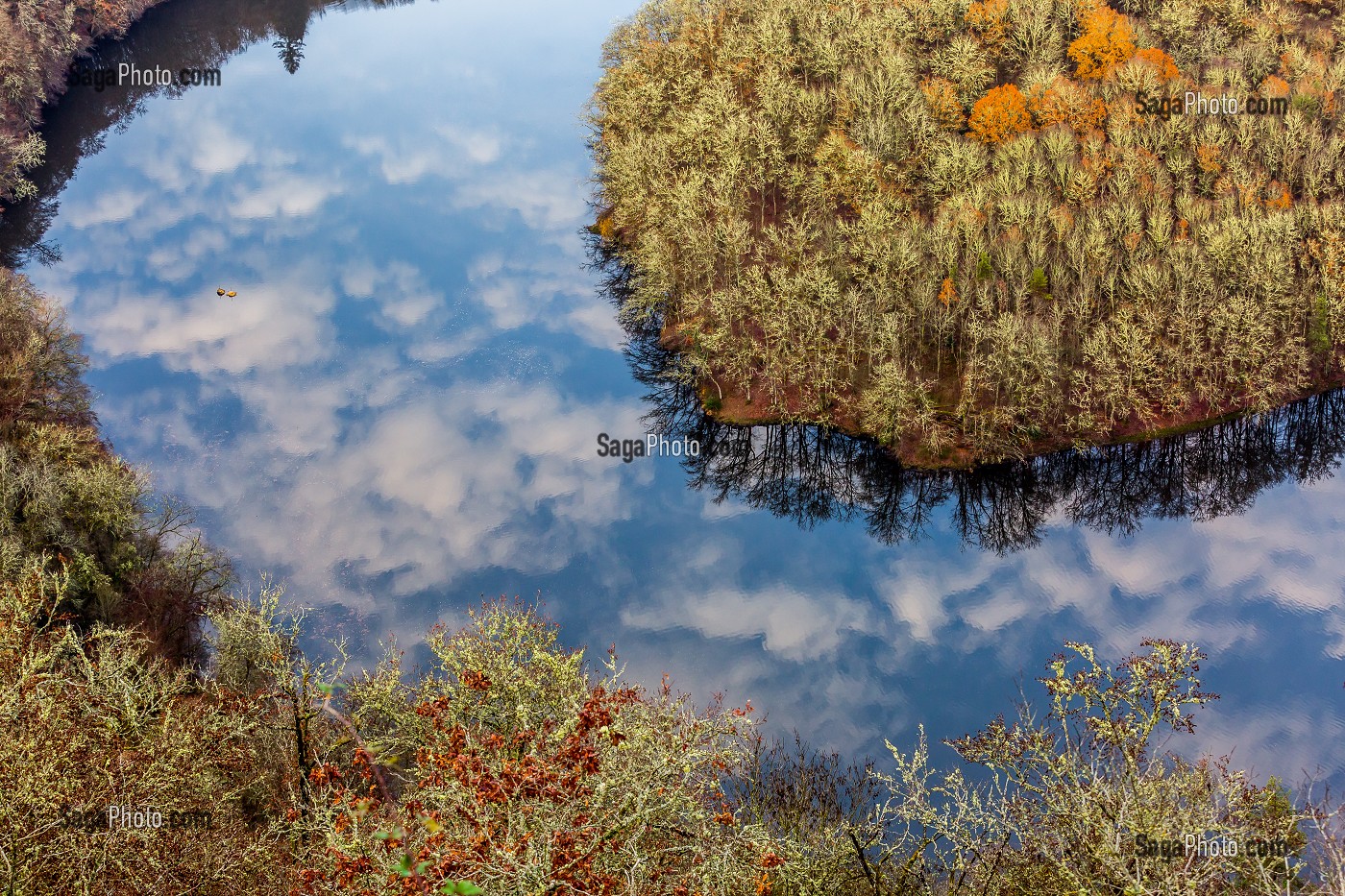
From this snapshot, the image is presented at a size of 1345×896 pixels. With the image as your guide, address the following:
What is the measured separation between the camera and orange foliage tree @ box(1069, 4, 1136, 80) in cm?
8325

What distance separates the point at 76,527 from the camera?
51.0 meters

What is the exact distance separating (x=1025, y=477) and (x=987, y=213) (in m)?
18.3

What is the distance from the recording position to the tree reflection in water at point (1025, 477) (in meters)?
64.3

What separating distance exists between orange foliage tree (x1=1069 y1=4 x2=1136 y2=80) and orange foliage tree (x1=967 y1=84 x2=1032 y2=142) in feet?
27.9

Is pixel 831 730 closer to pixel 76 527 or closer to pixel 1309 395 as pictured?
pixel 76 527

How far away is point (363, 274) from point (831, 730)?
192 feet

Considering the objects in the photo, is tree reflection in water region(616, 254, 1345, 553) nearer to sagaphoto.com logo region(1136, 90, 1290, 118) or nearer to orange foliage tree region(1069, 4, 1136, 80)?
sagaphoto.com logo region(1136, 90, 1290, 118)

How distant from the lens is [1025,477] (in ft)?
215

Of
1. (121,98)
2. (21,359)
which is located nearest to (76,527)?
(21,359)

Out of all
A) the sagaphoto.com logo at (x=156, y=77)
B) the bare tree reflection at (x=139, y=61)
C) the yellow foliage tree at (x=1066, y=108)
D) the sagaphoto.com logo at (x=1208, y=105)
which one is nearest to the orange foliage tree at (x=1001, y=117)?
the yellow foliage tree at (x=1066, y=108)

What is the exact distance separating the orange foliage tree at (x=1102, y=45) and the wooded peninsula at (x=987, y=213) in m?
0.22

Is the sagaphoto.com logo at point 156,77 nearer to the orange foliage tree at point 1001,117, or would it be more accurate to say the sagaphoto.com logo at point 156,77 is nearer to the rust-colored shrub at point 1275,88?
the orange foliage tree at point 1001,117

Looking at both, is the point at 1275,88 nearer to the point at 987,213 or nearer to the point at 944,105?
the point at 944,105

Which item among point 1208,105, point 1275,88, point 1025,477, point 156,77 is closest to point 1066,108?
point 1208,105
